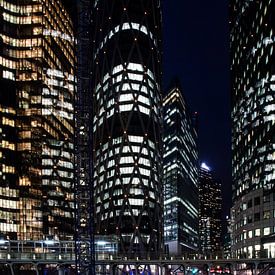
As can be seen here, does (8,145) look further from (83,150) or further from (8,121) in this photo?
(83,150)


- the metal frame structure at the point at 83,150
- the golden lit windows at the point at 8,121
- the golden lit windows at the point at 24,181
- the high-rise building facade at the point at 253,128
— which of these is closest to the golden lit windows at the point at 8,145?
the golden lit windows at the point at 8,121

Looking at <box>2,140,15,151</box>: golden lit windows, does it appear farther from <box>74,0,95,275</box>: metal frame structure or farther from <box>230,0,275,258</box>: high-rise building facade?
<box>74,0,95,275</box>: metal frame structure

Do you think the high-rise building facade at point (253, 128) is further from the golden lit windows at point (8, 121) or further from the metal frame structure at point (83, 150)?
the golden lit windows at point (8, 121)

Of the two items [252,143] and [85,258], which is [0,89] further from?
[85,258]

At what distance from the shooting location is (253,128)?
525 feet

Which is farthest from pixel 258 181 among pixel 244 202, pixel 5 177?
pixel 5 177

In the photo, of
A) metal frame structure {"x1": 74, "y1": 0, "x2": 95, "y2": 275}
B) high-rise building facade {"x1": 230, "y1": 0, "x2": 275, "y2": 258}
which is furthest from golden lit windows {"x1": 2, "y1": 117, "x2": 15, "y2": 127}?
metal frame structure {"x1": 74, "y1": 0, "x2": 95, "y2": 275}

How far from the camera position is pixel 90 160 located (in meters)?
75.2

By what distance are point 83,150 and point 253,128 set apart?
91.0m

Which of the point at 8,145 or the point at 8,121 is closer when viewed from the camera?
the point at 8,145

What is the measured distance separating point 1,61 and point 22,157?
30.5m

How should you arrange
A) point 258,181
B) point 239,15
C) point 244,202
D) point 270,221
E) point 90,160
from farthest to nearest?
1. point 239,15
2. point 244,202
3. point 258,181
4. point 270,221
5. point 90,160

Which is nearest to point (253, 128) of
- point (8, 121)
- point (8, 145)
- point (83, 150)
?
point (8, 145)

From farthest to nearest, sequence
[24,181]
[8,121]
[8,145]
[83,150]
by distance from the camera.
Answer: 1. [24,181]
2. [8,121]
3. [8,145]
4. [83,150]
